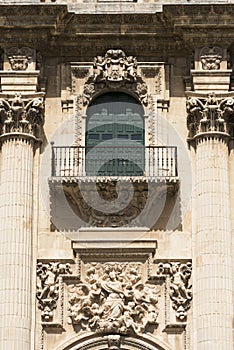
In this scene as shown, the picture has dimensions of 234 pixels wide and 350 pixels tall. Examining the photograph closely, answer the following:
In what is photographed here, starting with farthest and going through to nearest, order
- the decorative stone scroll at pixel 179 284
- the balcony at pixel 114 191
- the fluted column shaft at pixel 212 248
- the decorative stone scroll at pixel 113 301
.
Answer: the balcony at pixel 114 191 → the decorative stone scroll at pixel 179 284 → the decorative stone scroll at pixel 113 301 → the fluted column shaft at pixel 212 248

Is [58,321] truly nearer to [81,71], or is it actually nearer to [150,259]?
[150,259]

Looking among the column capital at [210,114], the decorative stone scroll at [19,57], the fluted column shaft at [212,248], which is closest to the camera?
the fluted column shaft at [212,248]

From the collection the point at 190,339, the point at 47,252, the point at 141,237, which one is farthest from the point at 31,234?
the point at 190,339

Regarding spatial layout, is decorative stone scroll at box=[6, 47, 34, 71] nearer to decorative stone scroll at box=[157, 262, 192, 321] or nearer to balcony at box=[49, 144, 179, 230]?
balcony at box=[49, 144, 179, 230]

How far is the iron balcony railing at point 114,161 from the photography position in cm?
2666

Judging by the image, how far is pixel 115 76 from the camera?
2750cm

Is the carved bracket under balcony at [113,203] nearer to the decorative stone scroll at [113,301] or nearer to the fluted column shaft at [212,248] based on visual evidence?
the fluted column shaft at [212,248]

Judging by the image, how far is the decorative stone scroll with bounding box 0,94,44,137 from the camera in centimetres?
2672

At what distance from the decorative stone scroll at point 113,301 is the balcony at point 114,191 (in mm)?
1148

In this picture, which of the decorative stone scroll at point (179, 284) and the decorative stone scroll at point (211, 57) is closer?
the decorative stone scroll at point (179, 284)

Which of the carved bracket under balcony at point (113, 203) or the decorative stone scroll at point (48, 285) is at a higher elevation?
the carved bracket under balcony at point (113, 203)

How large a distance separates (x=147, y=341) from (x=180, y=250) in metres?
2.13

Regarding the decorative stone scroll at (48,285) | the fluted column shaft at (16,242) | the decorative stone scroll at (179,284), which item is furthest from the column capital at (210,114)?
the decorative stone scroll at (48,285)

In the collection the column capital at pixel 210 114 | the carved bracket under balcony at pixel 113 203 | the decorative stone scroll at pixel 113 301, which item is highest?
the column capital at pixel 210 114
